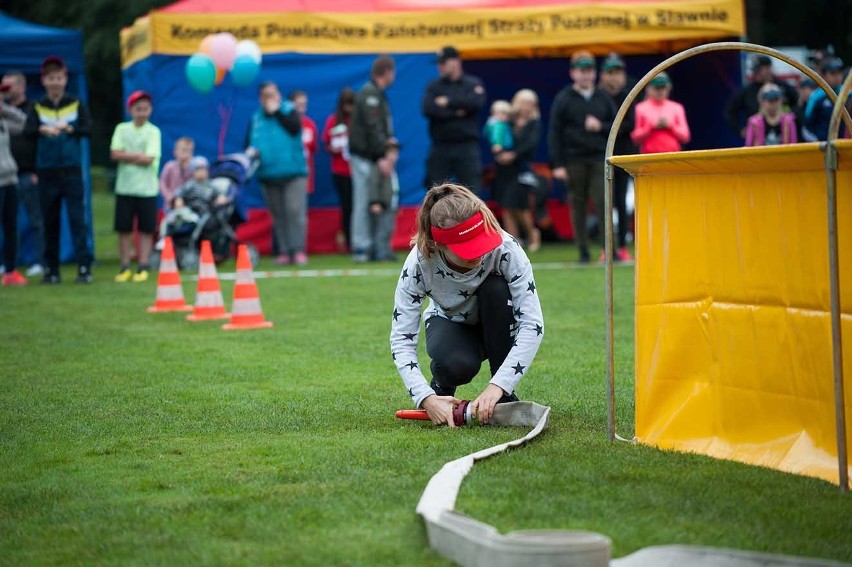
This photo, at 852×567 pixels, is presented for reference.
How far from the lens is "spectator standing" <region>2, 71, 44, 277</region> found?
15.2 metres

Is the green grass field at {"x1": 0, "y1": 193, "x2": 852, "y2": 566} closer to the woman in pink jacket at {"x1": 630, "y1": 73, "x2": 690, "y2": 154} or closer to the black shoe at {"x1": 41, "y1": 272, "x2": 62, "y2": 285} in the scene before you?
the black shoe at {"x1": 41, "y1": 272, "x2": 62, "y2": 285}

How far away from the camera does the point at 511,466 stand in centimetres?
474

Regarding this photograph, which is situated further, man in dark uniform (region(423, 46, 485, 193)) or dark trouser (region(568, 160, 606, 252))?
man in dark uniform (region(423, 46, 485, 193))

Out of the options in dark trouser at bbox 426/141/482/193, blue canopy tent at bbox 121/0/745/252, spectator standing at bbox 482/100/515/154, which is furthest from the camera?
spectator standing at bbox 482/100/515/154

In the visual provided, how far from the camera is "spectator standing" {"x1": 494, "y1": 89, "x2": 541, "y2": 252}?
18078 millimetres

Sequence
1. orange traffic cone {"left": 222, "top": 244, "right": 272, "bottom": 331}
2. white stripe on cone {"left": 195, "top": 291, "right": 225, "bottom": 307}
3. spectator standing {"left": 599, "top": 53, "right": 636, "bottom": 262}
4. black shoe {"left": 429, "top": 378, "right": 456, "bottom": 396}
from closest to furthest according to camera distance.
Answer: black shoe {"left": 429, "top": 378, "right": 456, "bottom": 396} → orange traffic cone {"left": 222, "top": 244, "right": 272, "bottom": 331} → white stripe on cone {"left": 195, "top": 291, "right": 225, "bottom": 307} → spectator standing {"left": 599, "top": 53, "right": 636, "bottom": 262}

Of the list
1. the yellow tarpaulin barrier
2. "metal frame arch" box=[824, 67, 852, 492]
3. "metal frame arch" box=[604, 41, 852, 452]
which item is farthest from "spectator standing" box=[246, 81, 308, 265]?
"metal frame arch" box=[824, 67, 852, 492]

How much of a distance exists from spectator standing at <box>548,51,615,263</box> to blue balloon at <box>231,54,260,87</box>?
4.26m

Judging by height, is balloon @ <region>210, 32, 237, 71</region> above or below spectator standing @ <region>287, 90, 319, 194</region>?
above

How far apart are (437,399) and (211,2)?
44.6 feet

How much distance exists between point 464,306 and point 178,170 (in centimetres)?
1171

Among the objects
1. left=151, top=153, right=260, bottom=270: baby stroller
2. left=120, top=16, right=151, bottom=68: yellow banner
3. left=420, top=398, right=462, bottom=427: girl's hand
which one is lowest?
left=420, top=398, right=462, bottom=427: girl's hand

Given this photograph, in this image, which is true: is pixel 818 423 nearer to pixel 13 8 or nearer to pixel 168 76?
pixel 168 76

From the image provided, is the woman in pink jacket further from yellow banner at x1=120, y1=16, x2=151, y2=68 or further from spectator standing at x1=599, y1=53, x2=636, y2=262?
yellow banner at x1=120, y1=16, x2=151, y2=68
